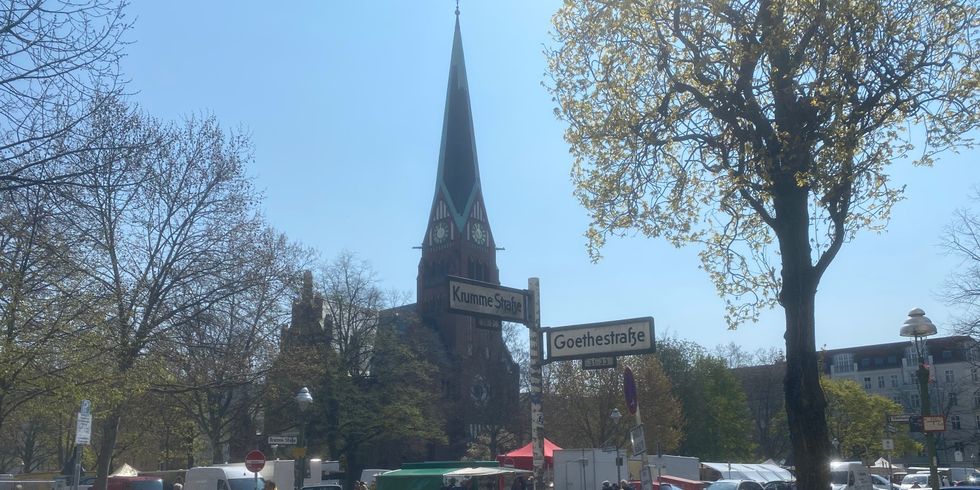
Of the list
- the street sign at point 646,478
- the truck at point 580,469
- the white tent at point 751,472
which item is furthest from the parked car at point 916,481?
the street sign at point 646,478

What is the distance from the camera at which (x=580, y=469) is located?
3434 cm

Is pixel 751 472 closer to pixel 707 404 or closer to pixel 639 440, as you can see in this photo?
pixel 707 404

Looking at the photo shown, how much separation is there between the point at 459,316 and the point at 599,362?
6480cm

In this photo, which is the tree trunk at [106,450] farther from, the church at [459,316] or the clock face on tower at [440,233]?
the clock face on tower at [440,233]

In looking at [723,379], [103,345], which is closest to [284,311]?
[103,345]

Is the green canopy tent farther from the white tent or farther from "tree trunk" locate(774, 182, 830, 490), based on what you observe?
the white tent

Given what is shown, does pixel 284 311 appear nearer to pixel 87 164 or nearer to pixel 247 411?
pixel 247 411

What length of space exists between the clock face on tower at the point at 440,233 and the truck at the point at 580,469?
58703 millimetres

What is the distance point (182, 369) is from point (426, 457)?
4905cm

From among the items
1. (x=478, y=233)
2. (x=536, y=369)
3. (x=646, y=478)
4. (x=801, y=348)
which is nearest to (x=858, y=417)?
(x=478, y=233)

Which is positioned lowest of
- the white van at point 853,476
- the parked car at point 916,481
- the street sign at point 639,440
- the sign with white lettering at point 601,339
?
the parked car at point 916,481

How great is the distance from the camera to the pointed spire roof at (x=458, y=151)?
90.4 meters

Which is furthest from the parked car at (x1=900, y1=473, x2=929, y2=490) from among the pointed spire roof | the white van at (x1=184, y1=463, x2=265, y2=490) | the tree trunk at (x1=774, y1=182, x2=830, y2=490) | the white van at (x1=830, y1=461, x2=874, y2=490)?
the pointed spire roof

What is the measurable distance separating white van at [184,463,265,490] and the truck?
1161cm
